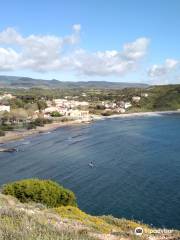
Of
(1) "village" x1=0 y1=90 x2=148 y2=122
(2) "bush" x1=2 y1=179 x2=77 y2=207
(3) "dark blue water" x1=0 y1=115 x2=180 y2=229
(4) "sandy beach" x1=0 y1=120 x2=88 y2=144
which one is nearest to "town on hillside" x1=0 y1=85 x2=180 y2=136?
(1) "village" x1=0 y1=90 x2=148 y2=122

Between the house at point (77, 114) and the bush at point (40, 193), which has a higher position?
the bush at point (40, 193)

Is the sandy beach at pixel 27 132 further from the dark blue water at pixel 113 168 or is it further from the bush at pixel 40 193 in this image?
the bush at pixel 40 193

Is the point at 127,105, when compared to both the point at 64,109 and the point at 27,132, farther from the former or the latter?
the point at 27,132

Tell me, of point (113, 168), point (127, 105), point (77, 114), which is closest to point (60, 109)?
point (77, 114)

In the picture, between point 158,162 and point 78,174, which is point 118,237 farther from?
point 158,162

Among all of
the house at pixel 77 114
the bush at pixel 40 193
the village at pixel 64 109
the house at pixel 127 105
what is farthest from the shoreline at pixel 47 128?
the bush at pixel 40 193

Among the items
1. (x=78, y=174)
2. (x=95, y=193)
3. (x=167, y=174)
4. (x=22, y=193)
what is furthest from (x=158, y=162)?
(x=22, y=193)
